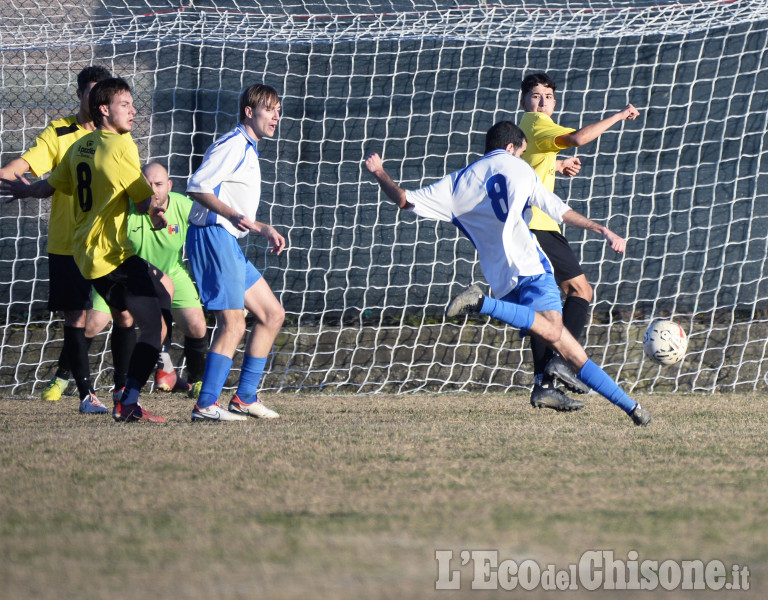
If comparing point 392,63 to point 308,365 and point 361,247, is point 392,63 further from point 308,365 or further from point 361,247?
point 308,365

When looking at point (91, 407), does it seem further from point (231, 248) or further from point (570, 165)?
point (570, 165)

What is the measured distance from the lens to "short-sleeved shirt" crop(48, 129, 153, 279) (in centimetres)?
509

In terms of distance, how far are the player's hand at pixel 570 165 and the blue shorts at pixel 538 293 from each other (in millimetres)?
1208

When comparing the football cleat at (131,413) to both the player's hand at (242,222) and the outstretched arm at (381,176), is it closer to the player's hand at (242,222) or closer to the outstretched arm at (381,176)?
the player's hand at (242,222)

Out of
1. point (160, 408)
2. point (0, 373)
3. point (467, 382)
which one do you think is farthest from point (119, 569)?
point (0, 373)

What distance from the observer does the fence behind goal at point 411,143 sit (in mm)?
7598

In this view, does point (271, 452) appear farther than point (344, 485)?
Yes

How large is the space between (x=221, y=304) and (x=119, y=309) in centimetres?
63

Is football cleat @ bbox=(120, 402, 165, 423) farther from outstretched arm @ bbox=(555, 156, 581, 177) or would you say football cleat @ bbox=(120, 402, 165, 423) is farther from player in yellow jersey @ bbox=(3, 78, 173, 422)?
outstretched arm @ bbox=(555, 156, 581, 177)

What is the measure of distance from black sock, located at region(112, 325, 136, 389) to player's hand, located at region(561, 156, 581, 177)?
2.73 metres

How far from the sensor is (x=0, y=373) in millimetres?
7586

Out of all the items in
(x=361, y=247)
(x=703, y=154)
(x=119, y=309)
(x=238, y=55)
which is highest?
(x=238, y=55)

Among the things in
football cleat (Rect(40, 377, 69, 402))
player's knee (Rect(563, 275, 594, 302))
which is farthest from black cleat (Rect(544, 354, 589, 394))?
football cleat (Rect(40, 377, 69, 402))

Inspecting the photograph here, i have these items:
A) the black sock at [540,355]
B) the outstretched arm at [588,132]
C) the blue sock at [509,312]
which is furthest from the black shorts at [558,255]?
the blue sock at [509,312]
